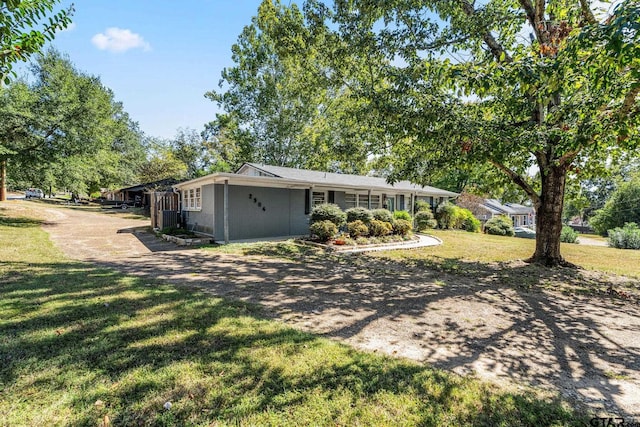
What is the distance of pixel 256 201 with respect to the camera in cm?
1297

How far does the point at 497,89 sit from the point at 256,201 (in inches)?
382

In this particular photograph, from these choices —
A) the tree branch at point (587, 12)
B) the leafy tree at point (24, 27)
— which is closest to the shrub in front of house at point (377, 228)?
the tree branch at point (587, 12)

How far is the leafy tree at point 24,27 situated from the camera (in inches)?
145

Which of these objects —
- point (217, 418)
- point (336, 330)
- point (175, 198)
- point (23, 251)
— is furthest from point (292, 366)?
point (175, 198)

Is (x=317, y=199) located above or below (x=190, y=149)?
below

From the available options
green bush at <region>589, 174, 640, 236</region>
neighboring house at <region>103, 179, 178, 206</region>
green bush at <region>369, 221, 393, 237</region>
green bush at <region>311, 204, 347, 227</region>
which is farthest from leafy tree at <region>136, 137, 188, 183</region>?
green bush at <region>589, 174, 640, 236</region>

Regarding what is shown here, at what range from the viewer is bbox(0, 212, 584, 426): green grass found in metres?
2.22

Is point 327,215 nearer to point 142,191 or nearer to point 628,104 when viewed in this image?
point 628,104

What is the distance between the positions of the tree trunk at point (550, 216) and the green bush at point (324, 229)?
6852 mm

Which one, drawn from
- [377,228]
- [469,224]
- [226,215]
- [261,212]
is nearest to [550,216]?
[377,228]

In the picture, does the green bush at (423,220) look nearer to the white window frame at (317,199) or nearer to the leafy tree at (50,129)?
the white window frame at (317,199)

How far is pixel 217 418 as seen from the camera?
216 centimetres

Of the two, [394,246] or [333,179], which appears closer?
[394,246]

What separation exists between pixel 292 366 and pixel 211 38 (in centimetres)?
1154
